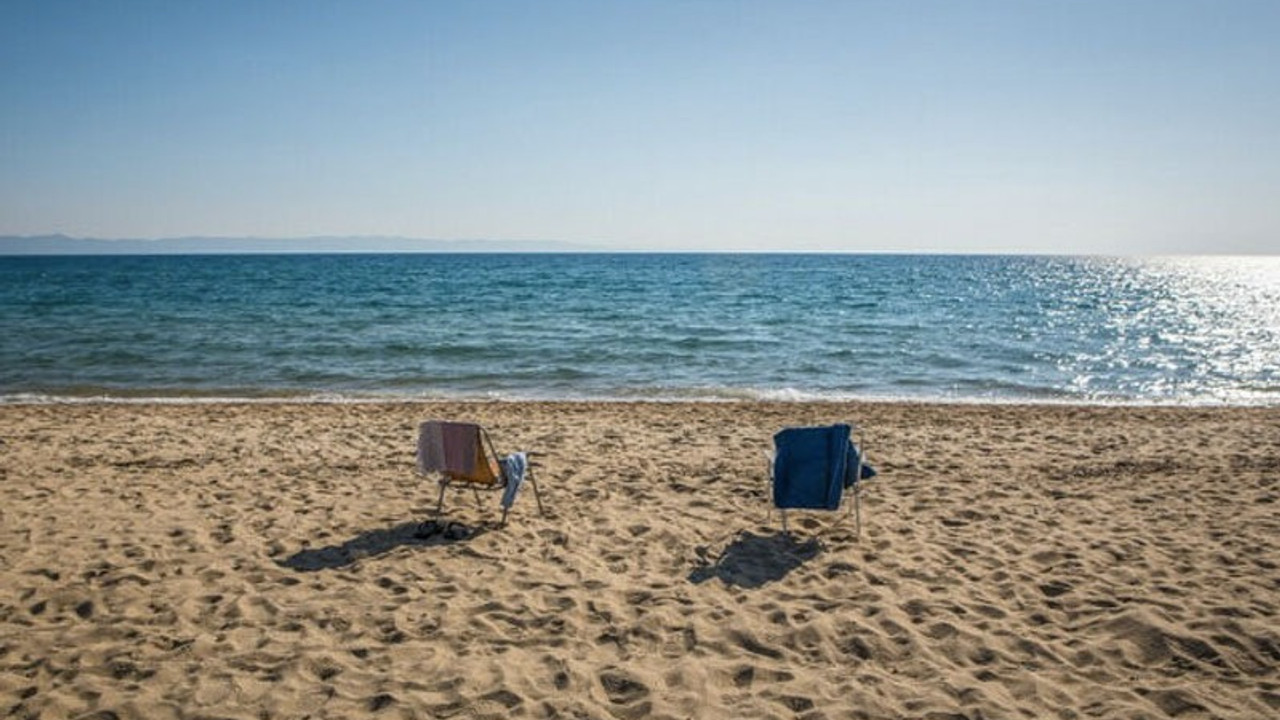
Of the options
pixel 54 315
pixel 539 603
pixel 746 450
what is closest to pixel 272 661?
pixel 539 603

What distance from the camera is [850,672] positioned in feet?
13.2

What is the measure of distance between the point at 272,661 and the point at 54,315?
103ft

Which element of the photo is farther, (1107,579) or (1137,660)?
(1107,579)

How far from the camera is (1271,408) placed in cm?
1291

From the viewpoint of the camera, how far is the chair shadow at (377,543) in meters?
5.48

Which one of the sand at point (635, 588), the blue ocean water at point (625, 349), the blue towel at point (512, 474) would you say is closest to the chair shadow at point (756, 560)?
the sand at point (635, 588)

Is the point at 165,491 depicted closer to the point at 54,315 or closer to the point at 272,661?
the point at 272,661

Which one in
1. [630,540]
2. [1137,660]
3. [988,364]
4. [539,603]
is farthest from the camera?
[988,364]

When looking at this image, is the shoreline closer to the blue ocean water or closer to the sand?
the blue ocean water

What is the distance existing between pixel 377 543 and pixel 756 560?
2974mm

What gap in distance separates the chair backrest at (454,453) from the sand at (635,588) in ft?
1.48

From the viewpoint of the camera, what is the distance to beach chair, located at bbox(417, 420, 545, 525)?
6.24 meters

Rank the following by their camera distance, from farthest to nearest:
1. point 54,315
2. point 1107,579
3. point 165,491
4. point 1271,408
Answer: point 54,315 → point 1271,408 → point 165,491 → point 1107,579

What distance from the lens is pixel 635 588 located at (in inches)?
200
